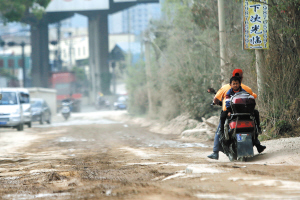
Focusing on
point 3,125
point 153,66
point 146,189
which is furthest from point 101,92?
point 146,189

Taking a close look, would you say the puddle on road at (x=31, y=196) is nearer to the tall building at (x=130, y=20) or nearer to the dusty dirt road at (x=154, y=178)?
the dusty dirt road at (x=154, y=178)

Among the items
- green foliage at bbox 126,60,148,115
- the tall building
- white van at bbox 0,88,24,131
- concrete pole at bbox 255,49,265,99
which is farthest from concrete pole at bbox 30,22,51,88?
the tall building

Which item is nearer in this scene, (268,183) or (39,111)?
(268,183)

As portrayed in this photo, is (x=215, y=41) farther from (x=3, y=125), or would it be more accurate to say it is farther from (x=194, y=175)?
(x=194, y=175)

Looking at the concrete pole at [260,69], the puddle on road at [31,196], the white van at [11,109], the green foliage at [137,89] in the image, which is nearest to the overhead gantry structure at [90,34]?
the green foliage at [137,89]

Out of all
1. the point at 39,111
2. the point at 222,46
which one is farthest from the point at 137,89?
the point at 222,46

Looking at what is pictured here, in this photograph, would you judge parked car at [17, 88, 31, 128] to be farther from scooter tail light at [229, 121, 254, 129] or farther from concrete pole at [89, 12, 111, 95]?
concrete pole at [89, 12, 111, 95]

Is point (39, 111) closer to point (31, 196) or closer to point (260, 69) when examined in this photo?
point (260, 69)

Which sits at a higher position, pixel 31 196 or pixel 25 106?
pixel 25 106

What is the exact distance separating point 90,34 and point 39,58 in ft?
32.5

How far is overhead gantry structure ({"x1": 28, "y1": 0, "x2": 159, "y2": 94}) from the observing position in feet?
220

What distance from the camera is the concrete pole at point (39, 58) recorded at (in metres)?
70.9

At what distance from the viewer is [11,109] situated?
2159 centimetres

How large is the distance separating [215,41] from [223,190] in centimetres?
1394
